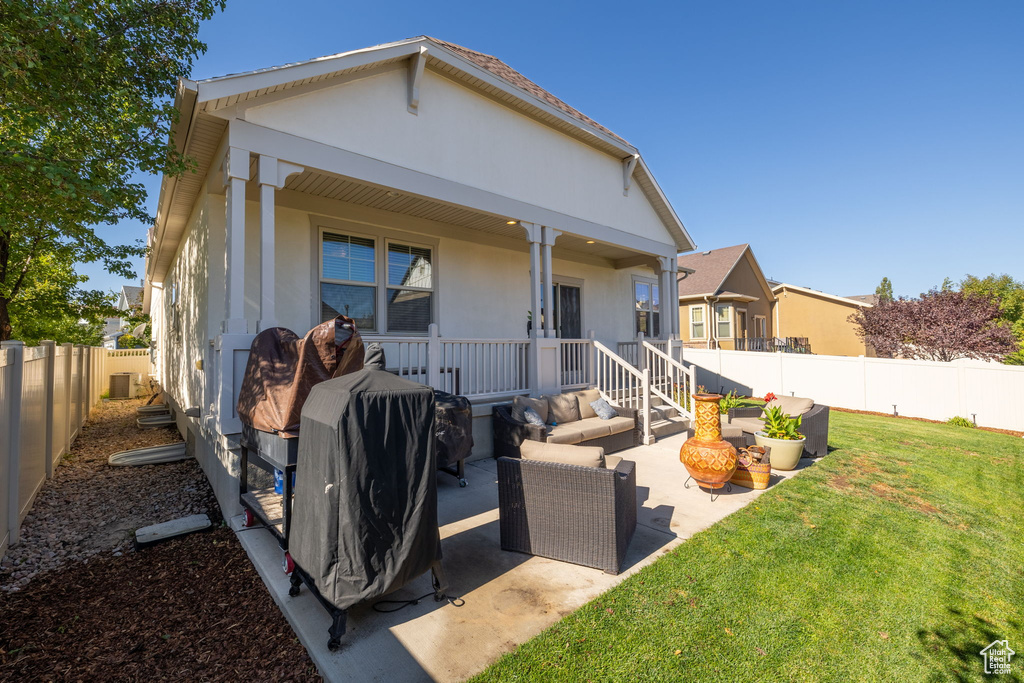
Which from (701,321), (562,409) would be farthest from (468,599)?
(701,321)

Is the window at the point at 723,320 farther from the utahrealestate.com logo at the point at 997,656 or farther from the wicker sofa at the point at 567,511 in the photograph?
the utahrealestate.com logo at the point at 997,656

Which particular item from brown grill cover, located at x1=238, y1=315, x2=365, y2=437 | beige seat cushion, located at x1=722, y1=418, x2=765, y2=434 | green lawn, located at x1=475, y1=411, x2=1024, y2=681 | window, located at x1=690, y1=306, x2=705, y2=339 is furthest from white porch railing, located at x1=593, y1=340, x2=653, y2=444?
window, located at x1=690, y1=306, x2=705, y2=339

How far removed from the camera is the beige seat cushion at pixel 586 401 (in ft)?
23.9

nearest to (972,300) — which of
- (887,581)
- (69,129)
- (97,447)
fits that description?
(887,581)

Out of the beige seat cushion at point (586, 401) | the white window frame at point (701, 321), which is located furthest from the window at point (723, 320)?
the beige seat cushion at point (586, 401)

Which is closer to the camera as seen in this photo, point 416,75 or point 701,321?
point 416,75

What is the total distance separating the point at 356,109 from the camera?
220 inches

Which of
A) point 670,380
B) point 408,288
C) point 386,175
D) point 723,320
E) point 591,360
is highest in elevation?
point 386,175

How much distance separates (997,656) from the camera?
2512 millimetres

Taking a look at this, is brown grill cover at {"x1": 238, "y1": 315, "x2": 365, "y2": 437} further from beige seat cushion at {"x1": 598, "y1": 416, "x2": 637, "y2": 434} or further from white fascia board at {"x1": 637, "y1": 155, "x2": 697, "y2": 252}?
white fascia board at {"x1": 637, "y1": 155, "x2": 697, "y2": 252}

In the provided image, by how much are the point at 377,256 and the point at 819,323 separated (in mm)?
25081

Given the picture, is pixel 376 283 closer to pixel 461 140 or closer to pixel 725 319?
pixel 461 140

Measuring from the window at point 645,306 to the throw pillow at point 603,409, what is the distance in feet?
18.9

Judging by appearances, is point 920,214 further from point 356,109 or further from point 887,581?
point 356,109
